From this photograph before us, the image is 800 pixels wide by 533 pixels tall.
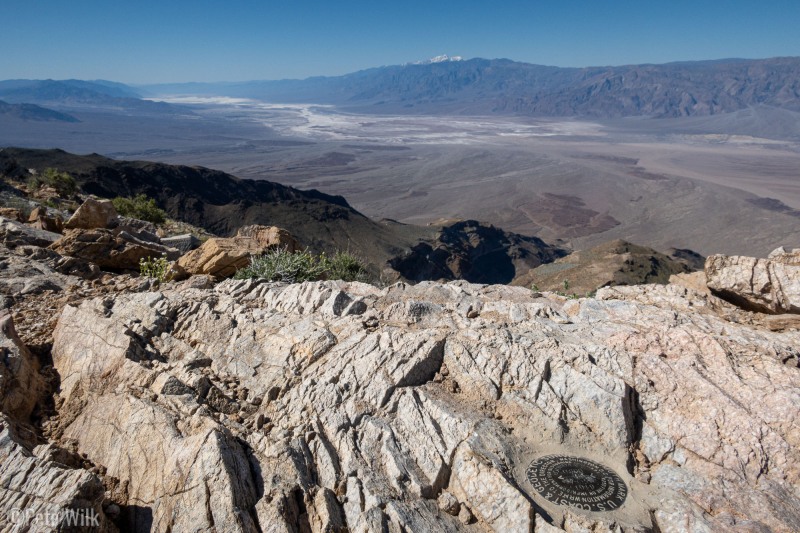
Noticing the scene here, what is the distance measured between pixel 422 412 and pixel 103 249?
8893 mm

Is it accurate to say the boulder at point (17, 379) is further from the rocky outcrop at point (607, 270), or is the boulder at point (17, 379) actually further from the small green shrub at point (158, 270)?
the rocky outcrop at point (607, 270)

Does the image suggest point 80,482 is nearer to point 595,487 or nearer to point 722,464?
point 595,487

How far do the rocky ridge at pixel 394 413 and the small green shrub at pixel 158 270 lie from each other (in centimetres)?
188

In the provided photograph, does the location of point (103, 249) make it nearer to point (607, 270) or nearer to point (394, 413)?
point (394, 413)

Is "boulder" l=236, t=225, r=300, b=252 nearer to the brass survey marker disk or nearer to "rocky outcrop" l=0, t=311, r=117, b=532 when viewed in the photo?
"rocky outcrop" l=0, t=311, r=117, b=532

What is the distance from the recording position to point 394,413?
5867 mm

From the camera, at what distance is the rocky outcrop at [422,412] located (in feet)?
15.8

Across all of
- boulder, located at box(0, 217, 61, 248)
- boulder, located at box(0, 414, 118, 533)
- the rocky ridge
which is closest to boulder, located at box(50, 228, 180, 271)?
boulder, located at box(0, 217, 61, 248)

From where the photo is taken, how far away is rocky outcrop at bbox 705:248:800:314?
285 inches

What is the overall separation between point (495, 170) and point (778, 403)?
136 m

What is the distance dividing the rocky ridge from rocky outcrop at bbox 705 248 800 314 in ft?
0.40

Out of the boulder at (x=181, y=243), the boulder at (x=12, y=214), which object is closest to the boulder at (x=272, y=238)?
the boulder at (x=181, y=243)

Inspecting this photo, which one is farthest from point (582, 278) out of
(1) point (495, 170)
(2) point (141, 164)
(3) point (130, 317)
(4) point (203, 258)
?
(1) point (495, 170)

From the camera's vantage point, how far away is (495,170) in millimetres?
136250
